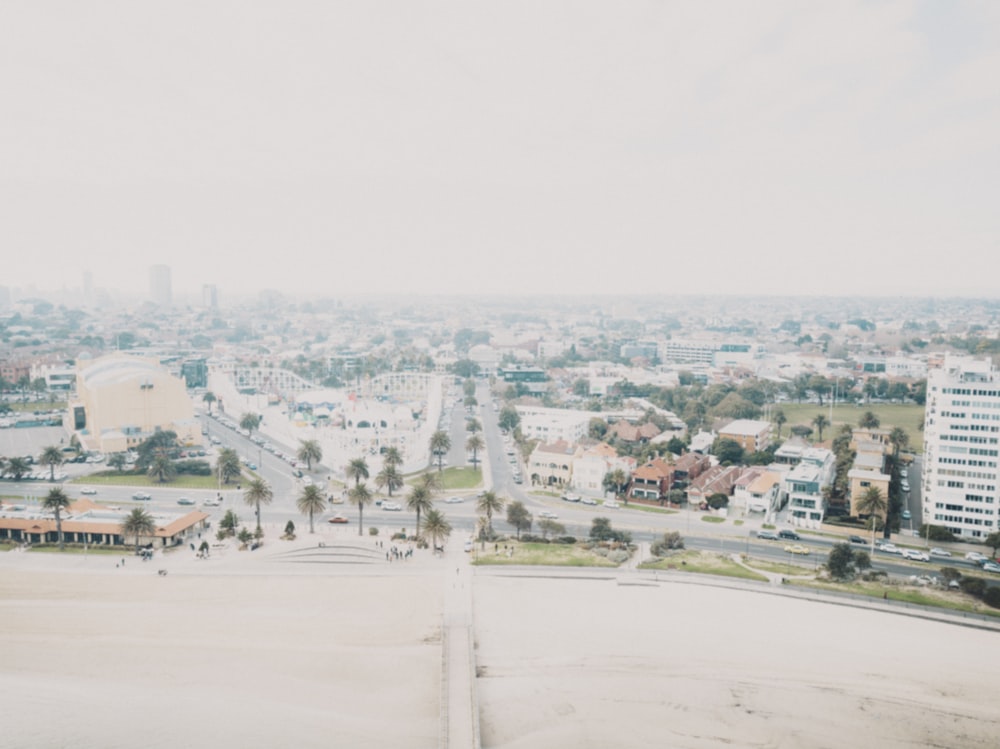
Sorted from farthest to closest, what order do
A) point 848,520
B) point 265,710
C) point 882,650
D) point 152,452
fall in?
point 152,452, point 848,520, point 882,650, point 265,710

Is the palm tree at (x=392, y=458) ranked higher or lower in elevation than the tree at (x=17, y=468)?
higher

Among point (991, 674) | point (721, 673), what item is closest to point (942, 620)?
point (991, 674)

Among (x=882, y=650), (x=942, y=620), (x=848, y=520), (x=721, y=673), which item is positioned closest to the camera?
(x=721, y=673)

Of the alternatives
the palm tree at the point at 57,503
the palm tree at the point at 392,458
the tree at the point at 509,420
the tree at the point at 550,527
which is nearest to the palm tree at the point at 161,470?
the palm tree at the point at 57,503

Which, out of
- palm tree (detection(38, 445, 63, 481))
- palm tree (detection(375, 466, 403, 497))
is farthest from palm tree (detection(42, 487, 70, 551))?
palm tree (detection(375, 466, 403, 497))

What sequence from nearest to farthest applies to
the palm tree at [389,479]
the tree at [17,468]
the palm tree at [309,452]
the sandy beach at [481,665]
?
the sandy beach at [481,665], the palm tree at [389,479], the tree at [17,468], the palm tree at [309,452]

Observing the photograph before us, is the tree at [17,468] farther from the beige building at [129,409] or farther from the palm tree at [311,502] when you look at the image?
the palm tree at [311,502]

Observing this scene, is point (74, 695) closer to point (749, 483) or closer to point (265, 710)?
point (265, 710)

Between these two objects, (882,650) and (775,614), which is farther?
(775,614)
